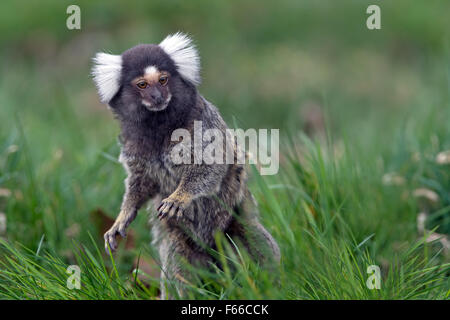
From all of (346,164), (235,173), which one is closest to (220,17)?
(346,164)

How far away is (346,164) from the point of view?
4.25 metres

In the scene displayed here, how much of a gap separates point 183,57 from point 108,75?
408 millimetres

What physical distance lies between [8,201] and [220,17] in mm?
5186

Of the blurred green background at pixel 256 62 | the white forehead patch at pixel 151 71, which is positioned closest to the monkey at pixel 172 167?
the white forehead patch at pixel 151 71

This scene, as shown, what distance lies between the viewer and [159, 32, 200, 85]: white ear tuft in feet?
10.7

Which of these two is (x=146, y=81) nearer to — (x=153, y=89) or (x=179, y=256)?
(x=153, y=89)

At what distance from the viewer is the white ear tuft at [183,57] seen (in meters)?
3.28

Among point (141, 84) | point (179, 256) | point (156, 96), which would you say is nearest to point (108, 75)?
point (141, 84)

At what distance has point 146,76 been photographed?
123 inches

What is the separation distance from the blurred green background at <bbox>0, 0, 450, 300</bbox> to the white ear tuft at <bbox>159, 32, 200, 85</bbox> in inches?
97.8

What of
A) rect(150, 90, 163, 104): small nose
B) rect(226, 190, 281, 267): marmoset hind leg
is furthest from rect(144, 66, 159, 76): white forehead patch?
rect(226, 190, 281, 267): marmoset hind leg

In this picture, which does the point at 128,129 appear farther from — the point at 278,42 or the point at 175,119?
the point at 278,42
